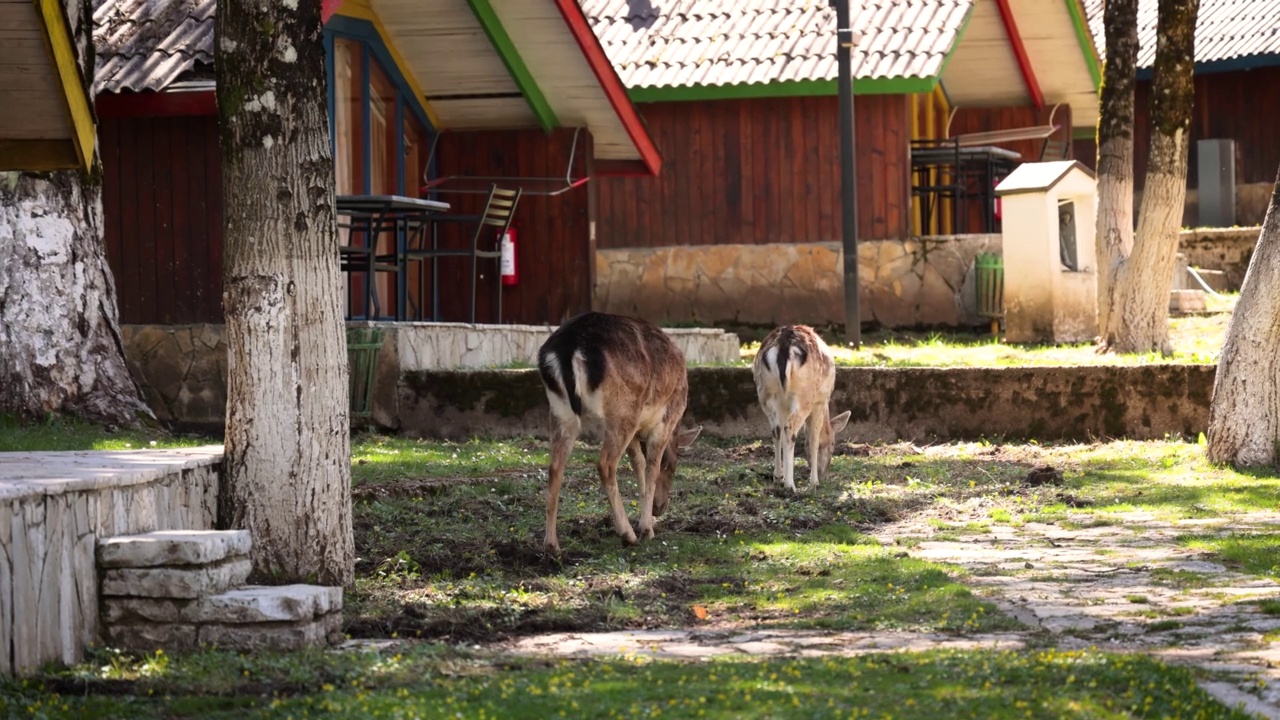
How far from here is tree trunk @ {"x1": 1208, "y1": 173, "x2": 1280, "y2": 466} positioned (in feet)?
37.9

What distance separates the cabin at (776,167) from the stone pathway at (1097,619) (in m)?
12.2

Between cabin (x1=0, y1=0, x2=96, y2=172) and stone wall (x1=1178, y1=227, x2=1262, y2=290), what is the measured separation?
68.5 feet

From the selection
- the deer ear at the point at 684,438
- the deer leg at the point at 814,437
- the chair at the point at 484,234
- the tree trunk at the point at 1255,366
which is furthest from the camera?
the chair at the point at 484,234

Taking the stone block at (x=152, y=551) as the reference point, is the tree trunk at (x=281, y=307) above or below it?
above

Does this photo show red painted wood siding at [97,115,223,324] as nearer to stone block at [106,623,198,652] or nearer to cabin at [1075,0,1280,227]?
stone block at [106,623,198,652]

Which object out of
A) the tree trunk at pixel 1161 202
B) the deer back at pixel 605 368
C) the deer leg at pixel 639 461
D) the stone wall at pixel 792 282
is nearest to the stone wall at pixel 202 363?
the deer leg at pixel 639 461

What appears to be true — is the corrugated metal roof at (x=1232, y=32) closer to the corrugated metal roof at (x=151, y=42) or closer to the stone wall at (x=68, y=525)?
the corrugated metal roof at (x=151, y=42)

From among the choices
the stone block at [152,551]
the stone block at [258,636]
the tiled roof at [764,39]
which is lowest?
the stone block at [258,636]

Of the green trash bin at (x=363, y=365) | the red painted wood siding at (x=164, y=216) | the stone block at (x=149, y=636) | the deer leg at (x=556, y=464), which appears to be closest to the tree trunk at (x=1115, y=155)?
the green trash bin at (x=363, y=365)

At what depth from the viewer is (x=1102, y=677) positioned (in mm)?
5680

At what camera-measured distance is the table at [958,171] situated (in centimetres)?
2238

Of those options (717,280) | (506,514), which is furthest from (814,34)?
(506,514)

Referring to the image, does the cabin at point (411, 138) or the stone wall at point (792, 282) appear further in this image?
the stone wall at point (792, 282)

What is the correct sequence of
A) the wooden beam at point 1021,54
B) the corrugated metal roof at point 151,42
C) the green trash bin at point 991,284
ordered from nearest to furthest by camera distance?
the corrugated metal roof at point 151,42
the green trash bin at point 991,284
the wooden beam at point 1021,54
